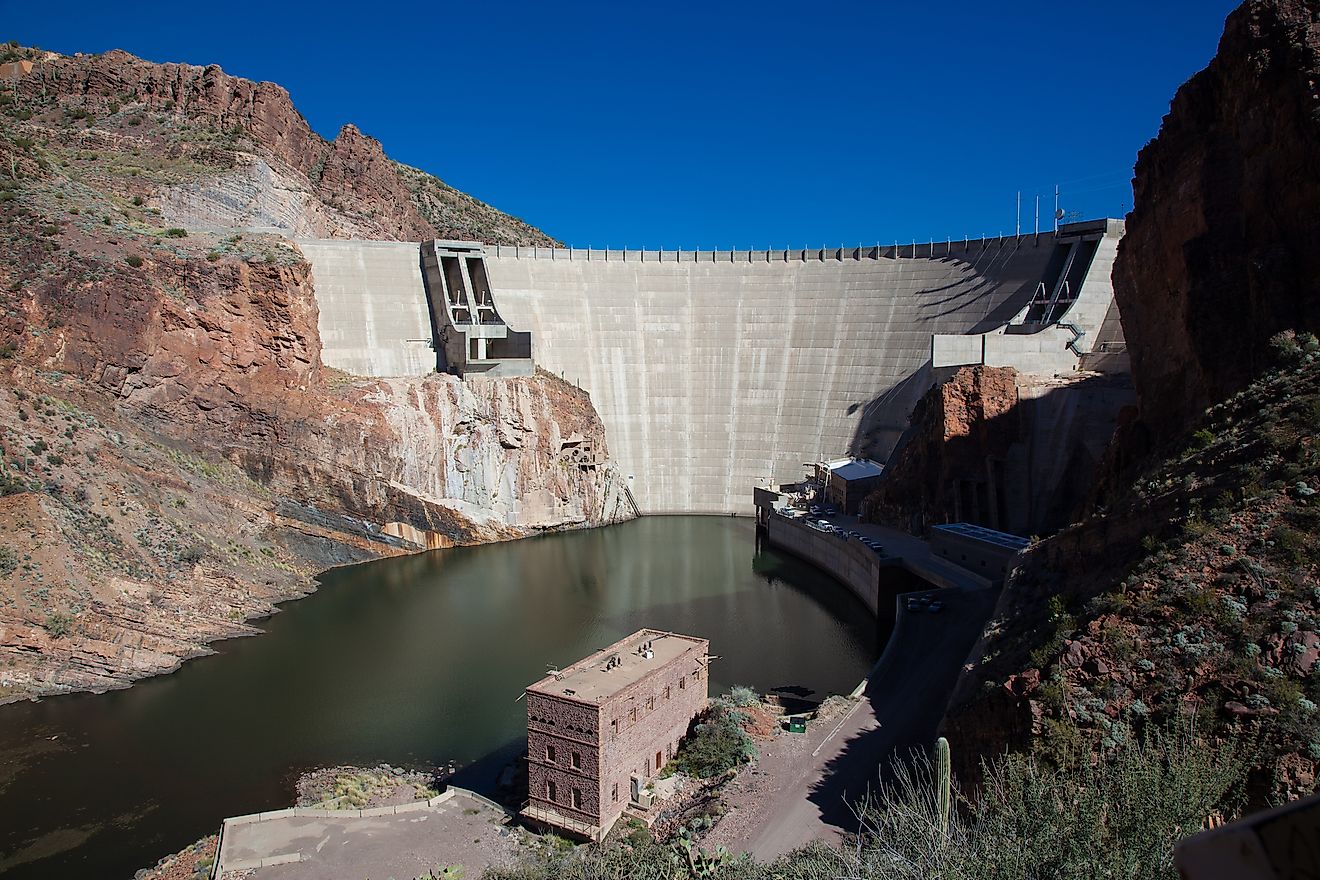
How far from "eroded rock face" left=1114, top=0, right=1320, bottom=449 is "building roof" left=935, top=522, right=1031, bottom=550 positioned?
7.32 meters

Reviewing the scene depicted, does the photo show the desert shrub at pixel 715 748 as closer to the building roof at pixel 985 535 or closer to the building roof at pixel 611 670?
the building roof at pixel 611 670

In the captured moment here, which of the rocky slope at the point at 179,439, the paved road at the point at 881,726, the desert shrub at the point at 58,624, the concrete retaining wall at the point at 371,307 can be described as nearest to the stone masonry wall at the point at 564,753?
the paved road at the point at 881,726

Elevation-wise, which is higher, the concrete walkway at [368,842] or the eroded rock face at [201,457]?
the eroded rock face at [201,457]

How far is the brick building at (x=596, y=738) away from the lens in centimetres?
1731

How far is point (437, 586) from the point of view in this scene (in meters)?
36.8

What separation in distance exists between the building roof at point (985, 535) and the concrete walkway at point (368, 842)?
1921cm

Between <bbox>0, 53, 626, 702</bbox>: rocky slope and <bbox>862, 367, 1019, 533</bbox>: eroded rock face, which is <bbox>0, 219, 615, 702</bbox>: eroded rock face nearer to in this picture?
<bbox>0, 53, 626, 702</bbox>: rocky slope

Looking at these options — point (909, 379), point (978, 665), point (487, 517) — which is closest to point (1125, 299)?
point (978, 665)

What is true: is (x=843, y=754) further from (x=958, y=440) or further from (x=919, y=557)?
(x=958, y=440)

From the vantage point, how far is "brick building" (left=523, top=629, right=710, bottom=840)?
682 inches

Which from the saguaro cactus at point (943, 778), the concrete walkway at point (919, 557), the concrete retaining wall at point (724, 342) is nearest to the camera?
the saguaro cactus at point (943, 778)

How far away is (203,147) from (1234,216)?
51.5 metres

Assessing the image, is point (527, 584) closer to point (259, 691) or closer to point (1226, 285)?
point (259, 691)

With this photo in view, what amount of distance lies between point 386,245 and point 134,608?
24452mm
